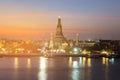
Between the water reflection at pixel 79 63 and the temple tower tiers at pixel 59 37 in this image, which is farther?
the temple tower tiers at pixel 59 37

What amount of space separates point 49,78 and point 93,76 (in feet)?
9.70

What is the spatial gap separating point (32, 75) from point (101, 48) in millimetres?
37397

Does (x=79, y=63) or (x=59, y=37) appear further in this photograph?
Result: (x=59, y=37)

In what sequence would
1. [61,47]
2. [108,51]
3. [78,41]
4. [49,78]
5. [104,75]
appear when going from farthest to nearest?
[78,41], [61,47], [108,51], [104,75], [49,78]

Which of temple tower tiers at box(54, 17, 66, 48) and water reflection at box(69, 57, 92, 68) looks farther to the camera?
temple tower tiers at box(54, 17, 66, 48)

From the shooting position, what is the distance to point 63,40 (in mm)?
64812

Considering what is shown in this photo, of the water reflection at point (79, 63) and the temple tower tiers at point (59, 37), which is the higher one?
the temple tower tiers at point (59, 37)

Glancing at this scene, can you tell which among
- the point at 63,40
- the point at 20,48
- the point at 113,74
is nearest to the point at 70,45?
the point at 63,40

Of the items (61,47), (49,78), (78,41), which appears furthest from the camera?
(78,41)

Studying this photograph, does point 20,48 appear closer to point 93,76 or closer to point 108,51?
point 108,51

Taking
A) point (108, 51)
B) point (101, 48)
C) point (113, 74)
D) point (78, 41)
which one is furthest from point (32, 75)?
point (78, 41)

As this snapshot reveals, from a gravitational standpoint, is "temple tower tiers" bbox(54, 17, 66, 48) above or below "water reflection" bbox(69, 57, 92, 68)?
above

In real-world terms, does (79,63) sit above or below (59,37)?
below

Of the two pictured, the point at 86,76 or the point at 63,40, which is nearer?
the point at 86,76
